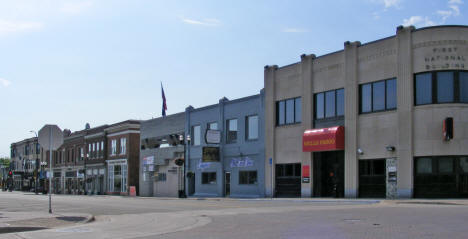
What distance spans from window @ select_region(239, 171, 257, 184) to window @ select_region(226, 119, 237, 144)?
288 centimetres

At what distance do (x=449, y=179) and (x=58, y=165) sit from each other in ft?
232

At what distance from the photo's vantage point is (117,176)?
67438mm

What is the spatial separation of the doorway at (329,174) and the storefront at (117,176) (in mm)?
32192

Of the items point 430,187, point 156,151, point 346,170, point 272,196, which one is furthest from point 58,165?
point 430,187

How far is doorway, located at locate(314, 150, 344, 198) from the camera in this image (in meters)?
36.1

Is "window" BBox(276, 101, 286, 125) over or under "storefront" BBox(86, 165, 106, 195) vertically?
over

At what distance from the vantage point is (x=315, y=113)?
37938 mm

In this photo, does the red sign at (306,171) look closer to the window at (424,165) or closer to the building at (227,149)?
the building at (227,149)

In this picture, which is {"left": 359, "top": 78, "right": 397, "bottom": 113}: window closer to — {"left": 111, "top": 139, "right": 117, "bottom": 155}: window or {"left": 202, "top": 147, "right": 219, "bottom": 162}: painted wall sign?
{"left": 202, "top": 147, "right": 219, "bottom": 162}: painted wall sign

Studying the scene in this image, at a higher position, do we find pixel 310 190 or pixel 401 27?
pixel 401 27

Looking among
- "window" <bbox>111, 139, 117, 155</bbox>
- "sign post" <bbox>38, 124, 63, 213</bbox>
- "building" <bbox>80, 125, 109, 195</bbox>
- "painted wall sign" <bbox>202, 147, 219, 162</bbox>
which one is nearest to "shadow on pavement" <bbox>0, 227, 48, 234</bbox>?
"sign post" <bbox>38, 124, 63, 213</bbox>

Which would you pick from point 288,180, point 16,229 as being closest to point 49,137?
point 16,229

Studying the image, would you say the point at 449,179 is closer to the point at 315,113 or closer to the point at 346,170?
the point at 346,170

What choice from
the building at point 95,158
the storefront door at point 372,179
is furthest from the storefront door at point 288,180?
the building at point 95,158
